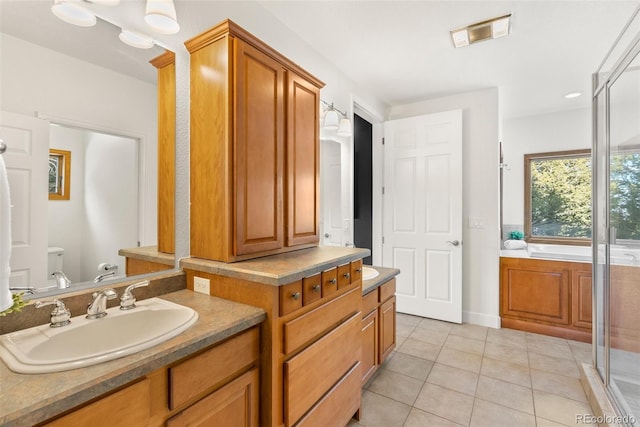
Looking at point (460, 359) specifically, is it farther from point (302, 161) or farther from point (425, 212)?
point (302, 161)

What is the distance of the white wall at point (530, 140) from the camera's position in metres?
3.88

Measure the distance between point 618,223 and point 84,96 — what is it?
109 inches

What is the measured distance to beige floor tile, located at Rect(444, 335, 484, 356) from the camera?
2.67 m

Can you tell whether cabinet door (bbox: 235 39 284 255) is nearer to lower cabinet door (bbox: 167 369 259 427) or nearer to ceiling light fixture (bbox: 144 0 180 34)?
ceiling light fixture (bbox: 144 0 180 34)

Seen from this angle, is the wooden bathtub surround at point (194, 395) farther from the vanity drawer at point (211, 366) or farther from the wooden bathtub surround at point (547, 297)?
the wooden bathtub surround at point (547, 297)

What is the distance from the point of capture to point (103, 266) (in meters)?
1.30

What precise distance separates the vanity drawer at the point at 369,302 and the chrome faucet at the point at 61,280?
1.51 metres

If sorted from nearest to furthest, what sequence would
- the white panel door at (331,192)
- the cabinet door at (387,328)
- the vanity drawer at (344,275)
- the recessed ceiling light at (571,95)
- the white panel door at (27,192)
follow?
the white panel door at (27,192)
the vanity drawer at (344,275)
the cabinet door at (387,328)
the white panel door at (331,192)
the recessed ceiling light at (571,95)

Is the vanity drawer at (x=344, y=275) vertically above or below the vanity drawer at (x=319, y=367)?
above

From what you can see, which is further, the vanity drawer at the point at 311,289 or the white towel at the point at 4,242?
the vanity drawer at the point at 311,289

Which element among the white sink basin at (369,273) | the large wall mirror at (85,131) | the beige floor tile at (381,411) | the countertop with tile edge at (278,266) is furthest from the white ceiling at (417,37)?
the beige floor tile at (381,411)

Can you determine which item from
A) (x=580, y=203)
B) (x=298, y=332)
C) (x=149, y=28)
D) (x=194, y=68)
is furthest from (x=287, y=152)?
(x=580, y=203)

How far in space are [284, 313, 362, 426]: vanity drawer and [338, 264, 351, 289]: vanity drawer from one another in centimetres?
21

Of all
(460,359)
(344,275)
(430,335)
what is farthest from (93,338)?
(430,335)
